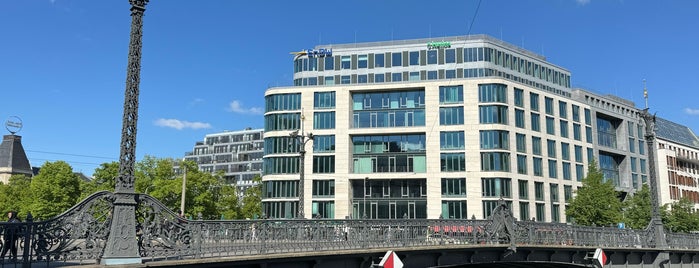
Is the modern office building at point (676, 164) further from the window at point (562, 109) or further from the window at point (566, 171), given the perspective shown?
the window at point (562, 109)

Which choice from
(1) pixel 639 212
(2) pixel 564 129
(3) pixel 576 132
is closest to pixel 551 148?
(2) pixel 564 129

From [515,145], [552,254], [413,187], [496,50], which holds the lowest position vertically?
[552,254]

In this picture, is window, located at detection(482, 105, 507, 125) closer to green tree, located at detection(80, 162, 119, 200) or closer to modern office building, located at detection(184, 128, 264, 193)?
green tree, located at detection(80, 162, 119, 200)

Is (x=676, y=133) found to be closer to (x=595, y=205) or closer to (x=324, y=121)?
(x=595, y=205)

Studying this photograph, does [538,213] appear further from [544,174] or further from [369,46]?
[369,46]

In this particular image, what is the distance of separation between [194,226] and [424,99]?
56.1m

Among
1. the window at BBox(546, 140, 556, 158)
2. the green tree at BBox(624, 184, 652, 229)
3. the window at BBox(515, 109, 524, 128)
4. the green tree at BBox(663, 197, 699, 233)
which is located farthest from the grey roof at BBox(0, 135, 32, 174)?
the green tree at BBox(663, 197, 699, 233)

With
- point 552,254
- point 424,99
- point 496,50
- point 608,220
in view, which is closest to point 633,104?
point 496,50

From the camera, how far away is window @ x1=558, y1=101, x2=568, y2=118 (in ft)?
245

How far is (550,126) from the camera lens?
7306 cm

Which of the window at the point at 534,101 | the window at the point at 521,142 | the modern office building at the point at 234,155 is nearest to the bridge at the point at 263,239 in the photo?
the window at the point at 521,142

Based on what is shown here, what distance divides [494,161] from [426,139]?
26.0ft

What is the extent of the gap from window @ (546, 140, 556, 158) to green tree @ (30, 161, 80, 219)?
175 feet

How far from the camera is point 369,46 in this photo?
78.1 metres
